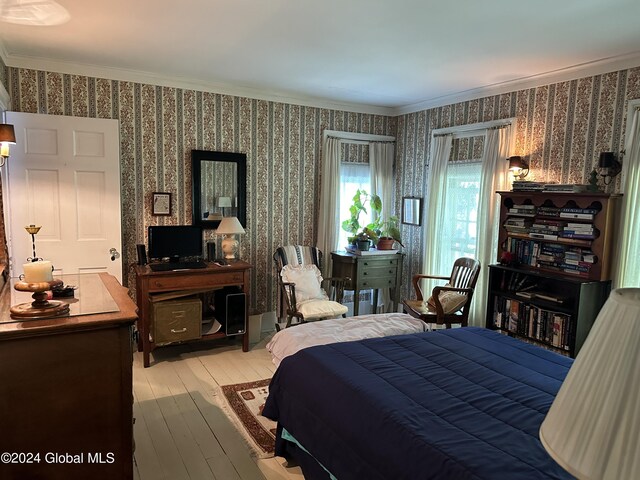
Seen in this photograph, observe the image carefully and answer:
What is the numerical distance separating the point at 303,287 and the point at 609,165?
2.90m

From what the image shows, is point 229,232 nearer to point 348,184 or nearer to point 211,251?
point 211,251

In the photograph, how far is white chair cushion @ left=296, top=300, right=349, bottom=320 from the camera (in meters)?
4.41

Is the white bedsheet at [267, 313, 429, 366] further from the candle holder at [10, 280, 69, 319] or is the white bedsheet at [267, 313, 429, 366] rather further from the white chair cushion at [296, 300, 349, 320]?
the candle holder at [10, 280, 69, 319]

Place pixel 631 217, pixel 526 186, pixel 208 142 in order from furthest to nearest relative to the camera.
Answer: pixel 208 142
pixel 526 186
pixel 631 217

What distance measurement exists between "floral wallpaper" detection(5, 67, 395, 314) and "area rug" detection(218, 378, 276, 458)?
1.52 meters

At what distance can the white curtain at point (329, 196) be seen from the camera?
538cm

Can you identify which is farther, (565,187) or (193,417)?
(565,187)

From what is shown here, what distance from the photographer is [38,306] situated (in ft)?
6.68

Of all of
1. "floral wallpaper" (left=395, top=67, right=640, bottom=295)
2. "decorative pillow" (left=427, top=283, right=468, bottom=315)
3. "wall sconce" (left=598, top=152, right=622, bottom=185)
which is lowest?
"decorative pillow" (left=427, top=283, right=468, bottom=315)

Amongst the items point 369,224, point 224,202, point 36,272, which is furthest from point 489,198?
point 36,272

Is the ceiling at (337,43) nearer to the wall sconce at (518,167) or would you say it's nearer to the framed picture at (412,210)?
the wall sconce at (518,167)

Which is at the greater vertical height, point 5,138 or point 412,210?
point 5,138

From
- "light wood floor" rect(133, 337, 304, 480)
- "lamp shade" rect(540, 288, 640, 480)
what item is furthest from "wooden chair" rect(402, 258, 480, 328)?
"lamp shade" rect(540, 288, 640, 480)

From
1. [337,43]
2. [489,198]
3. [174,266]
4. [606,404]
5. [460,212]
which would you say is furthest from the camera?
[460,212]
